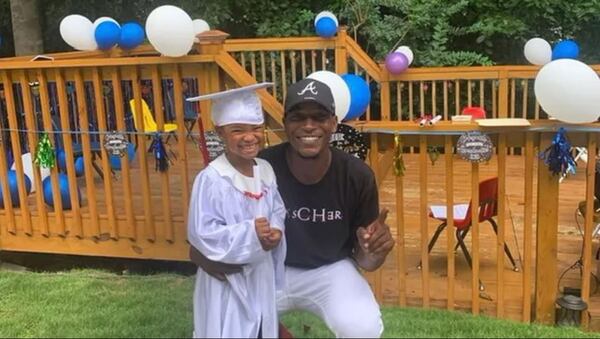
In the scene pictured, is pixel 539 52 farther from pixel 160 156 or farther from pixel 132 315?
pixel 132 315

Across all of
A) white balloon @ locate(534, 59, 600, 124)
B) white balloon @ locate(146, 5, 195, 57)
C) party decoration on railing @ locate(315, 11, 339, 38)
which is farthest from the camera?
Answer: party decoration on railing @ locate(315, 11, 339, 38)

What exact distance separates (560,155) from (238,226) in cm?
205

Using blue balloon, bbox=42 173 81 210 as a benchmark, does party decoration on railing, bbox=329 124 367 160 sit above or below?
above

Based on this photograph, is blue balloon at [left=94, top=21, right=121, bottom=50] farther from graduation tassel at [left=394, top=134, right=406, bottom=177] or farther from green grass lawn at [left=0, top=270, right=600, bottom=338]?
graduation tassel at [left=394, top=134, right=406, bottom=177]

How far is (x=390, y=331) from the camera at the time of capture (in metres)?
3.65

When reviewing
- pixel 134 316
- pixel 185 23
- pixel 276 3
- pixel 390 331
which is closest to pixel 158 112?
pixel 185 23

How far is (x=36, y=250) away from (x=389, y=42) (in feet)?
19.9

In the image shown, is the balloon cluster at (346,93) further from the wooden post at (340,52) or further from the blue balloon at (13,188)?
the blue balloon at (13,188)

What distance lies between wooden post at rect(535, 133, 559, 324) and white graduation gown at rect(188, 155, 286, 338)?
6.17 feet

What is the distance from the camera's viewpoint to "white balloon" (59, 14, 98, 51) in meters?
6.85

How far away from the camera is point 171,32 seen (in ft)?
14.7

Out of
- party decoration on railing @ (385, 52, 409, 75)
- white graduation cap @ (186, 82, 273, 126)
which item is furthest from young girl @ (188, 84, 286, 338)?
party decoration on railing @ (385, 52, 409, 75)

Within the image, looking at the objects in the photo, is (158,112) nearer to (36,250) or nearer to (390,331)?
(36,250)

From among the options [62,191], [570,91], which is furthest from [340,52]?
[570,91]
